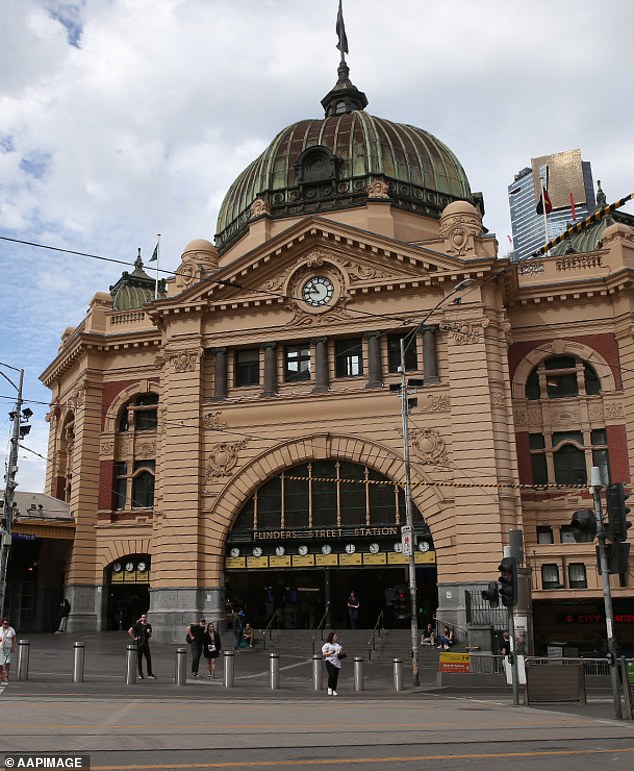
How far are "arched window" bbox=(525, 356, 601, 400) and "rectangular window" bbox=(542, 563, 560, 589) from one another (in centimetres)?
842

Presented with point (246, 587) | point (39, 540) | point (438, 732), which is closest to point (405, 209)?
point (246, 587)

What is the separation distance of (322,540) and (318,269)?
13.6 metres

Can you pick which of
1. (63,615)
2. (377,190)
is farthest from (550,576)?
(63,615)

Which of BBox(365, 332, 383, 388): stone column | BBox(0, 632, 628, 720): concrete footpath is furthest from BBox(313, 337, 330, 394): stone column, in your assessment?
BBox(0, 632, 628, 720): concrete footpath

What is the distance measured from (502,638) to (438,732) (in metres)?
19.0

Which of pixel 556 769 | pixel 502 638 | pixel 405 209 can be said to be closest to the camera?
pixel 556 769

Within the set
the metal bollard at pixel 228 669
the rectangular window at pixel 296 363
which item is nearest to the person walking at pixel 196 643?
the metal bollard at pixel 228 669

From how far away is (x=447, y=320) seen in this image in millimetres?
40406

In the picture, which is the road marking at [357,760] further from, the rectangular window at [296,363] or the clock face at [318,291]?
the clock face at [318,291]

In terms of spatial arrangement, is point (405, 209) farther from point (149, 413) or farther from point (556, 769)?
point (556, 769)

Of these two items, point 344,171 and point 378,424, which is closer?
point 378,424

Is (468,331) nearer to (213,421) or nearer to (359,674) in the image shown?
(213,421)

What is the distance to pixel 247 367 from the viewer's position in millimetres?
43750

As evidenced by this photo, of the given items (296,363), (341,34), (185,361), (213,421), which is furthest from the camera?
(341,34)
